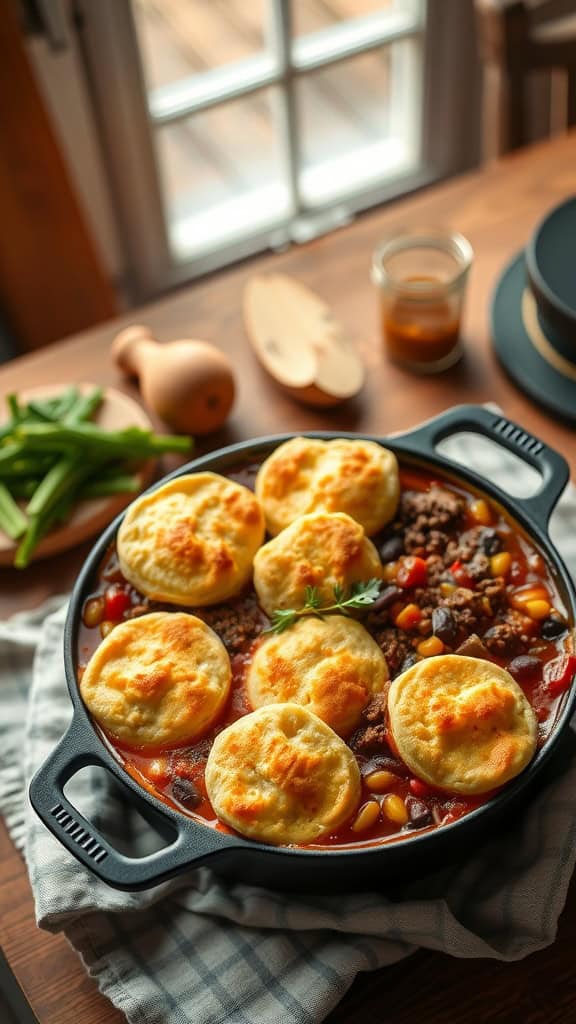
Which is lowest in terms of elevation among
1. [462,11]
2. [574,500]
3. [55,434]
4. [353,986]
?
[353,986]

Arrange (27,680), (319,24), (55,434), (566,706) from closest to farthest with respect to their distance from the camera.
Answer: (566,706)
(27,680)
(55,434)
(319,24)

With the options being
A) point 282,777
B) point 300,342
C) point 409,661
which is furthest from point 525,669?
point 300,342

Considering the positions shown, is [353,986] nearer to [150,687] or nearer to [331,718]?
[331,718]

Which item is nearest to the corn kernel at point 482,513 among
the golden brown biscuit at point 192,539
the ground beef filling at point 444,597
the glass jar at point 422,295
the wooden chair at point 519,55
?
the ground beef filling at point 444,597

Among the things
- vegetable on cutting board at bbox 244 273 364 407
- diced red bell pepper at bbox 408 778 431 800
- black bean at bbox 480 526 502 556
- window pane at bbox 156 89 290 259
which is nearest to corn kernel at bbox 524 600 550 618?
black bean at bbox 480 526 502 556

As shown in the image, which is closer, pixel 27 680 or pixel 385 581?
pixel 385 581

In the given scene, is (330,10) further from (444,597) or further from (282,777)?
(282,777)

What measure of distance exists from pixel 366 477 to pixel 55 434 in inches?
30.3

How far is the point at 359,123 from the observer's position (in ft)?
13.5

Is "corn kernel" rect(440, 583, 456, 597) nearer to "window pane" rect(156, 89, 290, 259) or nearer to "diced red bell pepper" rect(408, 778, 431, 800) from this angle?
"diced red bell pepper" rect(408, 778, 431, 800)

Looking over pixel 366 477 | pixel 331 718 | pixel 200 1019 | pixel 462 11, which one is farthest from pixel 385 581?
pixel 462 11

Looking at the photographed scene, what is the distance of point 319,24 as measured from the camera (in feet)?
12.1

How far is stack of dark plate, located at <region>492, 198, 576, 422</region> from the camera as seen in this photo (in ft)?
7.10

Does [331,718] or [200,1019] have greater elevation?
[331,718]
